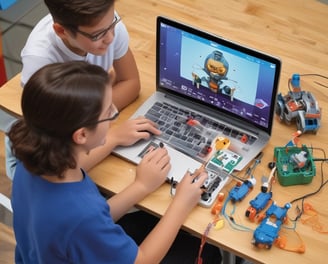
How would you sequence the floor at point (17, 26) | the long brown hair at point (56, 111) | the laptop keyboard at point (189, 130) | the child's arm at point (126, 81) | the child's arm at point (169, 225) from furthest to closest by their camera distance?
the floor at point (17, 26) → the child's arm at point (126, 81) → the laptop keyboard at point (189, 130) → the child's arm at point (169, 225) → the long brown hair at point (56, 111)

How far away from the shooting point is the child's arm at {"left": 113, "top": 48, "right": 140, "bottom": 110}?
1489 mm

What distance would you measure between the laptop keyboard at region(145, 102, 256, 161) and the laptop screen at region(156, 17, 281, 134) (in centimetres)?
4

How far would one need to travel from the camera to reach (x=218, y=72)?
1345mm

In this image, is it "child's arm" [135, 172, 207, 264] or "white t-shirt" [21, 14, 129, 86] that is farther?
"white t-shirt" [21, 14, 129, 86]

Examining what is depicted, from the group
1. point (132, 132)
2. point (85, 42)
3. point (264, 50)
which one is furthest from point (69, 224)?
point (264, 50)

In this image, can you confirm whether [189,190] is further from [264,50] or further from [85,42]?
[264,50]

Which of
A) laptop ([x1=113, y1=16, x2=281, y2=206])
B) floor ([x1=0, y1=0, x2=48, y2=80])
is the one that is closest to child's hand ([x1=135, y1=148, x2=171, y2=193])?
laptop ([x1=113, y1=16, x2=281, y2=206])

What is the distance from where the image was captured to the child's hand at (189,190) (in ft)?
4.09

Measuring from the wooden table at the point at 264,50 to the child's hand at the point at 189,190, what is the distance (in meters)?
0.04

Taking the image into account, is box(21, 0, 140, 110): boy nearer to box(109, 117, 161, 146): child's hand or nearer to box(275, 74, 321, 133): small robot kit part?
box(109, 117, 161, 146): child's hand

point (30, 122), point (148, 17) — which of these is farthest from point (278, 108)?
point (30, 122)

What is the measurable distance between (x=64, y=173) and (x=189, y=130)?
0.41 m

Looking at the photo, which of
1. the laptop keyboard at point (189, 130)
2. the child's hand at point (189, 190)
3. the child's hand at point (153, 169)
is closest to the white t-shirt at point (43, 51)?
the laptop keyboard at point (189, 130)

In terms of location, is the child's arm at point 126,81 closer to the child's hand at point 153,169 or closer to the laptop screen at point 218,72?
the laptop screen at point 218,72
